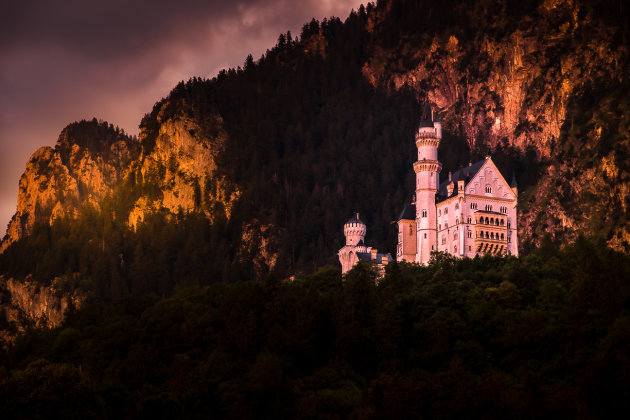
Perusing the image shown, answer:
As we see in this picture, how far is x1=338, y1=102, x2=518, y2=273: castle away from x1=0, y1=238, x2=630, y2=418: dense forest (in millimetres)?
5165

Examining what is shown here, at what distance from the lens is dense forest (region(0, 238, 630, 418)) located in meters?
77.1

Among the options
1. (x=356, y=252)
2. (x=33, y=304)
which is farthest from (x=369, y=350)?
(x=33, y=304)

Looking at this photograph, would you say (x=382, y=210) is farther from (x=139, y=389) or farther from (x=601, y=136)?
(x=139, y=389)

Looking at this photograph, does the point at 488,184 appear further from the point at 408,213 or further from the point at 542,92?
the point at 542,92

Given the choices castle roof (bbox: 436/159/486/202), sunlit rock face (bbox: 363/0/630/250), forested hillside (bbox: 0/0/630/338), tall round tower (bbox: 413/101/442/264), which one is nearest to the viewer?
castle roof (bbox: 436/159/486/202)

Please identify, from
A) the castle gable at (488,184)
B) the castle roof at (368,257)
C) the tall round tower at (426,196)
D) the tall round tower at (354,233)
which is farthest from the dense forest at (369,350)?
the tall round tower at (354,233)

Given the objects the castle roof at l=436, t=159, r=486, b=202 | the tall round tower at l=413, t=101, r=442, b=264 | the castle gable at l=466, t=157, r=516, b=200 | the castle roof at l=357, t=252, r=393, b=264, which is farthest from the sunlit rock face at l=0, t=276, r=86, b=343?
the castle gable at l=466, t=157, r=516, b=200

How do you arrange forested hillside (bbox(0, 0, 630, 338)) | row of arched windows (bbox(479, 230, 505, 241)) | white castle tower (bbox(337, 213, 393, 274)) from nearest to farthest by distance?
row of arched windows (bbox(479, 230, 505, 241)) < white castle tower (bbox(337, 213, 393, 274)) < forested hillside (bbox(0, 0, 630, 338))

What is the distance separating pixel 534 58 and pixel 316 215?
4508 cm

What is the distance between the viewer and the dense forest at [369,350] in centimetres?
7706

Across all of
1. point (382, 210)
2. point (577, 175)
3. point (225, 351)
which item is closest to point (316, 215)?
point (382, 210)

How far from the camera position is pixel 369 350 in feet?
305

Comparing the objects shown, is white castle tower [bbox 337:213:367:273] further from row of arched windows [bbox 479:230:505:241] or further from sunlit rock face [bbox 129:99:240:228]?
sunlit rock face [bbox 129:99:240:228]

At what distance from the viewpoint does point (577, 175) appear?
6088 inches
